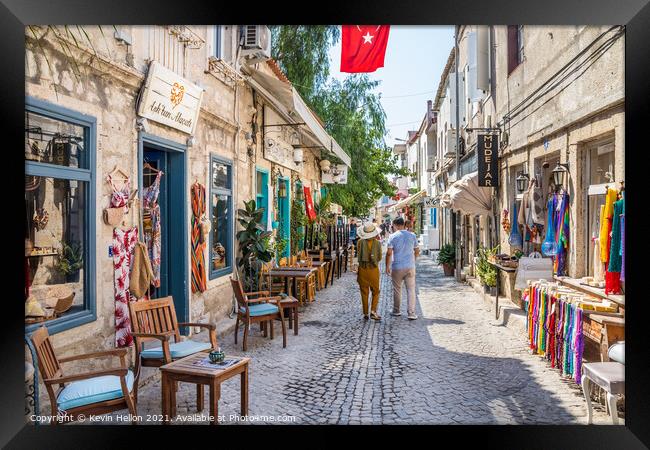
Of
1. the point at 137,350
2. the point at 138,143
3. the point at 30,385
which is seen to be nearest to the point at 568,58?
the point at 138,143

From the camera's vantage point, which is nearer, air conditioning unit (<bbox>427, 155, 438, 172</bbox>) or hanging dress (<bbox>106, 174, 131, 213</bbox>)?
hanging dress (<bbox>106, 174, 131, 213</bbox>)

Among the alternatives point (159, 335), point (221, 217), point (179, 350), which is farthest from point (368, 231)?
point (159, 335)

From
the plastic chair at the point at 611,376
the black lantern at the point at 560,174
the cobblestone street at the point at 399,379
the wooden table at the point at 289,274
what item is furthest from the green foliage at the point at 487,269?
the plastic chair at the point at 611,376

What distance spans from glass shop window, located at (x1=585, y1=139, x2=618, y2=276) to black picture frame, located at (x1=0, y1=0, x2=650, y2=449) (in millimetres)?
2085

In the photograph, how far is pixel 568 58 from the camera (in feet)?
21.2

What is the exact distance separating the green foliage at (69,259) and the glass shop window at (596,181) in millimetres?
5330

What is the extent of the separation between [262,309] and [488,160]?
Result: 591cm

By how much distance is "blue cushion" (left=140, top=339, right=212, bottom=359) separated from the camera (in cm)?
449

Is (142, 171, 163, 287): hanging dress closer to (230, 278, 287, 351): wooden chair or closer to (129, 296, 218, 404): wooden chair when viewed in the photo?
(230, 278, 287, 351): wooden chair

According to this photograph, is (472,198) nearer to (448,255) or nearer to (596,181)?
(448,255)

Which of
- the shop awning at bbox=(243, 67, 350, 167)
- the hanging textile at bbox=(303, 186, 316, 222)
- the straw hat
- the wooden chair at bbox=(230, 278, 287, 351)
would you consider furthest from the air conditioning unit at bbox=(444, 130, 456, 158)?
the wooden chair at bbox=(230, 278, 287, 351)
